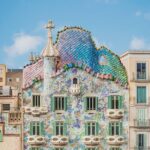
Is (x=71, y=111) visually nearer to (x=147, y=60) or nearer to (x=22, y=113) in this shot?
(x=22, y=113)

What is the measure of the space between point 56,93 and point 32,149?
6.58m

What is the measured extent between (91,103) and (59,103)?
3.50m

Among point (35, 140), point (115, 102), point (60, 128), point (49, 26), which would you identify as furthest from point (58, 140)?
point (49, 26)

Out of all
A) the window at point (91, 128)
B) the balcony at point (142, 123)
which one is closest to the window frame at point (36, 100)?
the window at point (91, 128)

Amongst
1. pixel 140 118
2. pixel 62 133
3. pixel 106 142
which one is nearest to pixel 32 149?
pixel 62 133

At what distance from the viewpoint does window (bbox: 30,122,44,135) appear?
67.1 metres

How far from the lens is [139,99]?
6775 centimetres

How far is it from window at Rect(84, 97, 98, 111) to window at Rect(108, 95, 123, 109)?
1.52m

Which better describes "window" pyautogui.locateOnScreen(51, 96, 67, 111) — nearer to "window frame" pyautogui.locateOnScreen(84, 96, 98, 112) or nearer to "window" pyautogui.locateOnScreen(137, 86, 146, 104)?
"window frame" pyautogui.locateOnScreen(84, 96, 98, 112)

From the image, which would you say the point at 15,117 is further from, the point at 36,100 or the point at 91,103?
the point at 91,103

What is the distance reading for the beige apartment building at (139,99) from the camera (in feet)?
221

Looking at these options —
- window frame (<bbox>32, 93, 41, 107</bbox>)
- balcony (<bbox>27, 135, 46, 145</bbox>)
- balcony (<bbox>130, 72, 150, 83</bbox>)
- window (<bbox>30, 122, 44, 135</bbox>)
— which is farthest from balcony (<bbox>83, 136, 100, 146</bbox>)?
balcony (<bbox>130, 72, 150, 83</bbox>)

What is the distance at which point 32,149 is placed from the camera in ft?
220

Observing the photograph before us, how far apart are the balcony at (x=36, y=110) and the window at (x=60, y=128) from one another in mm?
1846
